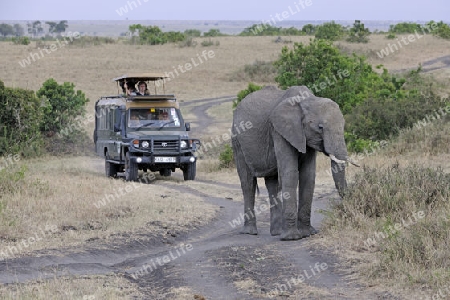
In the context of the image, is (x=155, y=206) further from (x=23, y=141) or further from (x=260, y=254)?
(x=23, y=141)

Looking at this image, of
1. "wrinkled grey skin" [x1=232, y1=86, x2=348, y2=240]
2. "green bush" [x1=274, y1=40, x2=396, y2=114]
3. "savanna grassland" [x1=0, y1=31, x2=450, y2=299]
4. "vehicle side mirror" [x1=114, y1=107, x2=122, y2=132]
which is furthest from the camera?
"green bush" [x1=274, y1=40, x2=396, y2=114]

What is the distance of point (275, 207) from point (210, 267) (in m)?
2.51

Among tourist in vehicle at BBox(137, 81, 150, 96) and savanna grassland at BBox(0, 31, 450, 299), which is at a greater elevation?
tourist in vehicle at BBox(137, 81, 150, 96)

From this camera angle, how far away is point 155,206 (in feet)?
49.0

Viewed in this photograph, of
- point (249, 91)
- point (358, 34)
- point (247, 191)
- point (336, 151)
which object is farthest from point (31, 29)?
point (336, 151)

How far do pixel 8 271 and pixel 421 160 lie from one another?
11.9m

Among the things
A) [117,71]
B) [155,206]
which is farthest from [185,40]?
[155,206]

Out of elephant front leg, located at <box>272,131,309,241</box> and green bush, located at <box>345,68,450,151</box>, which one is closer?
elephant front leg, located at <box>272,131,309,241</box>

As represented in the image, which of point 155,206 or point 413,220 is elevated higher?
point 413,220

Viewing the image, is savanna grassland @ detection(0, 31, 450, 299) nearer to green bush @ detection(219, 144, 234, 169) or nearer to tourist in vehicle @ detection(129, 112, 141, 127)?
green bush @ detection(219, 144, 234, 169)

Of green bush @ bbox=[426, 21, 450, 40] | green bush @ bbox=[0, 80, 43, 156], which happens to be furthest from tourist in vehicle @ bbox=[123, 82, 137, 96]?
green bush @ bbox=[426, 21, 450, 40]

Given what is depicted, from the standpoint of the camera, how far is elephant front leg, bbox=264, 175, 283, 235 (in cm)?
1227

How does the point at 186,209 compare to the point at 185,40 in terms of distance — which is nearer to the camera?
the point at 186,209

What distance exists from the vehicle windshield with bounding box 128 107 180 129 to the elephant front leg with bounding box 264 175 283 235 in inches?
333
